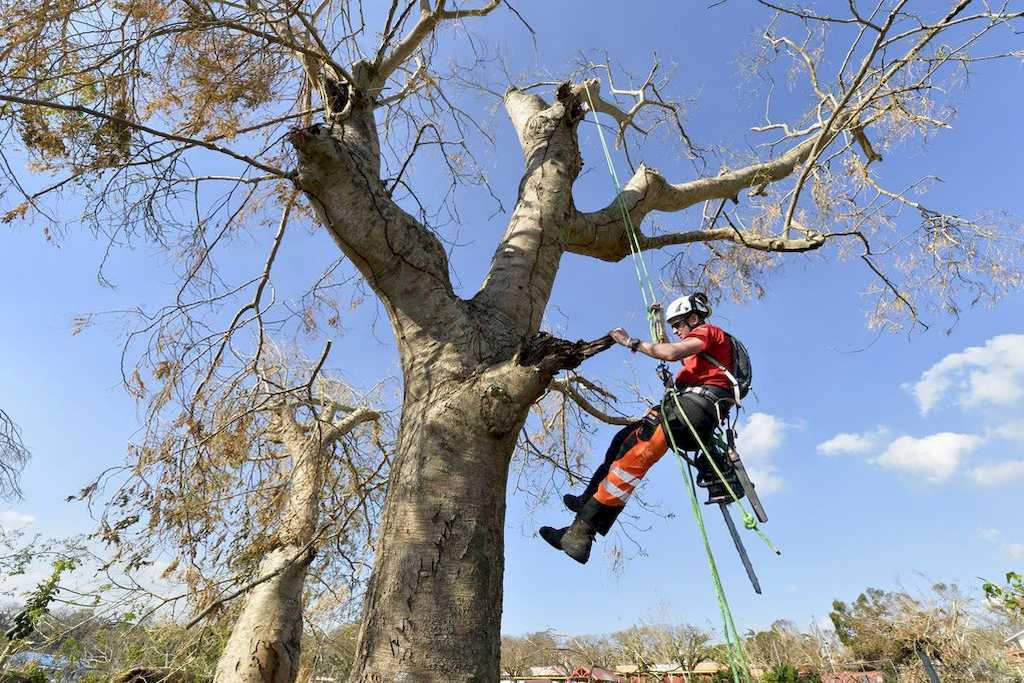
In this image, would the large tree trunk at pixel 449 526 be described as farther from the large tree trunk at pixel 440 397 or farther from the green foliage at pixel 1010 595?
the green foliage at pixel 1010 595

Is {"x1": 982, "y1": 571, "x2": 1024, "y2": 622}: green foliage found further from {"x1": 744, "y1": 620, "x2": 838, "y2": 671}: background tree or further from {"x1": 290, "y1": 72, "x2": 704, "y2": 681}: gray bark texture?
{"x1": 744, "y1": 620, "x2": 838, "y2": 671}: background tree

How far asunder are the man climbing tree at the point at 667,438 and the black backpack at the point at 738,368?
0.01m

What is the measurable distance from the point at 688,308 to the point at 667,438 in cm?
85

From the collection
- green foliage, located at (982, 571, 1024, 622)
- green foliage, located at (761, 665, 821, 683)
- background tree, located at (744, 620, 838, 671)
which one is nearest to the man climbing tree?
green foliage, located at (982, 571, 1024, 622)

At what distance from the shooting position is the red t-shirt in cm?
325

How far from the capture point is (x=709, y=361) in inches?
130

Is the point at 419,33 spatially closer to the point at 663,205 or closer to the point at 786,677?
the point at 663,205

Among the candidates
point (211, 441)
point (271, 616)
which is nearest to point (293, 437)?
point (271, 616)

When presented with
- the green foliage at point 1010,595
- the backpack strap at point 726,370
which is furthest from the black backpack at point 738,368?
the green foliage at point 1010,595

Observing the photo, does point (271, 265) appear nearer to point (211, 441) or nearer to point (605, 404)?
point (211, 441)

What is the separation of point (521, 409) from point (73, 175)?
290cm

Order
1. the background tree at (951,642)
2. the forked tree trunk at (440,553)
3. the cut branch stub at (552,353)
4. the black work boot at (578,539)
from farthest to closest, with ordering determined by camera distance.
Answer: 1. the background tree at (951,642)
2. the black work boot at (578,539)
3. the cut branch stub at (552,353)
4. the forked tree trunk at (440,553)

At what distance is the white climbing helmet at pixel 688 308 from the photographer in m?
3.48

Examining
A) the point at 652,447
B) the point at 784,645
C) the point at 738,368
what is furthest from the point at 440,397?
the point at 784,645
